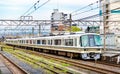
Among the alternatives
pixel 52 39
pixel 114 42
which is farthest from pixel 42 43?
pixel 114 42

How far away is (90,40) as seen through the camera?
29.3 m

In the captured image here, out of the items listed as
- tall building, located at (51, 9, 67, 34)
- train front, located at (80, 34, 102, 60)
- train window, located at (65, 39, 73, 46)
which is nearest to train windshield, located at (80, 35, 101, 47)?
train front, located at (80, 34, 102, 60)

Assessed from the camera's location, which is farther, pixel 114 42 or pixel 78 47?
pixel 114 42

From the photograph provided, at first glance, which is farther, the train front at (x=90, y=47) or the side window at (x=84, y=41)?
the side window at (x=84, y=41)

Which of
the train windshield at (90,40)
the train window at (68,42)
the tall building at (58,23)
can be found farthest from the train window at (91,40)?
the tall building at (58,23)

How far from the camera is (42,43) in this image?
44938 millimetres

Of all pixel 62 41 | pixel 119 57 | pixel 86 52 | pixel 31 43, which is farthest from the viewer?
pixel 31 43

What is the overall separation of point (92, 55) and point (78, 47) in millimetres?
1461

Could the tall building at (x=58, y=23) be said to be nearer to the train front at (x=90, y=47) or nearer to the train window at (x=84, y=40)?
the train front at (x=90, y=47)

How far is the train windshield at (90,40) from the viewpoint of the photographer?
2891 cm

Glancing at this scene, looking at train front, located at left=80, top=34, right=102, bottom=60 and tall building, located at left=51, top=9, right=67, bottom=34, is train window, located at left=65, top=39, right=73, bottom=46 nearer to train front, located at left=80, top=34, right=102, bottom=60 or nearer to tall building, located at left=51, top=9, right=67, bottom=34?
train front, located at left=80, top=34, right=102, bottom=60

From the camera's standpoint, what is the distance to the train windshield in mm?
28914

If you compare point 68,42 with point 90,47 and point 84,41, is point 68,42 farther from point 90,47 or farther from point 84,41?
point 90,47

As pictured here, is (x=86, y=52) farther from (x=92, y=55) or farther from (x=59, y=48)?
(x=59, y=48)
